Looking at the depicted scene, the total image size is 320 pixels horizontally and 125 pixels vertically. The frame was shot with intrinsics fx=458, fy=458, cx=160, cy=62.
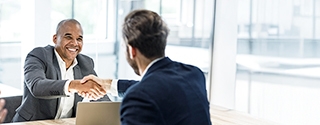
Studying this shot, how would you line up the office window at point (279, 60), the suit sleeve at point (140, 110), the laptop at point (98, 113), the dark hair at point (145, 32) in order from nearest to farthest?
the suit sleeve at point (140, 110) < the dark hair at point (145, 32) < the laptop at point (98, 113) < the office window at point (279, 60)

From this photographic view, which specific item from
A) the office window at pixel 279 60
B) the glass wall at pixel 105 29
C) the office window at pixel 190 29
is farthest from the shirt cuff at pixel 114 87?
the glass wall at pixel 105 29

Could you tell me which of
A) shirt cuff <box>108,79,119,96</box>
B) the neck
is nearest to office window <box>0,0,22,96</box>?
shirt cuff <box>108,79,119,96</box>

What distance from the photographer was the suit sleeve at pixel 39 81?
2480mm

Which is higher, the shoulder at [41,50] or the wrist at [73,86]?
the shoulder at [41,50]

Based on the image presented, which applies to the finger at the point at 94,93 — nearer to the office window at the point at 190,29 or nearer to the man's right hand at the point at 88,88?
the man's right hand at the point at 88,88

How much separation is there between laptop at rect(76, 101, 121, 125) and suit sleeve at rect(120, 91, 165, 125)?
71 centimetres

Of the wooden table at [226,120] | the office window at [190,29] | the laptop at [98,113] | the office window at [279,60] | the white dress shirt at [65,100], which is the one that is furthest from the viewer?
the office window at [190,29]

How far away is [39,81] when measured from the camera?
2.51 meters

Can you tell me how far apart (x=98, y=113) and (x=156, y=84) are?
2.47 feet

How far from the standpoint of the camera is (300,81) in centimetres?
367

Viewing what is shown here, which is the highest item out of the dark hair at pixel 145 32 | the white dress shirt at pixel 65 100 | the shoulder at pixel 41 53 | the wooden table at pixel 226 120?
the dark hair at pixel 145 32

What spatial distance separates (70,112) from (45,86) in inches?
13.1

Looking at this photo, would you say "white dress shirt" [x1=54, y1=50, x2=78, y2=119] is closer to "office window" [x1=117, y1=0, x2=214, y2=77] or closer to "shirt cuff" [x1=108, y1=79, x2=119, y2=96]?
"shirt cuff" [x1=108, y1=79, x2=119, y2=96]

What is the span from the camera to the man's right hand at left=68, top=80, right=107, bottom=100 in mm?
2501
